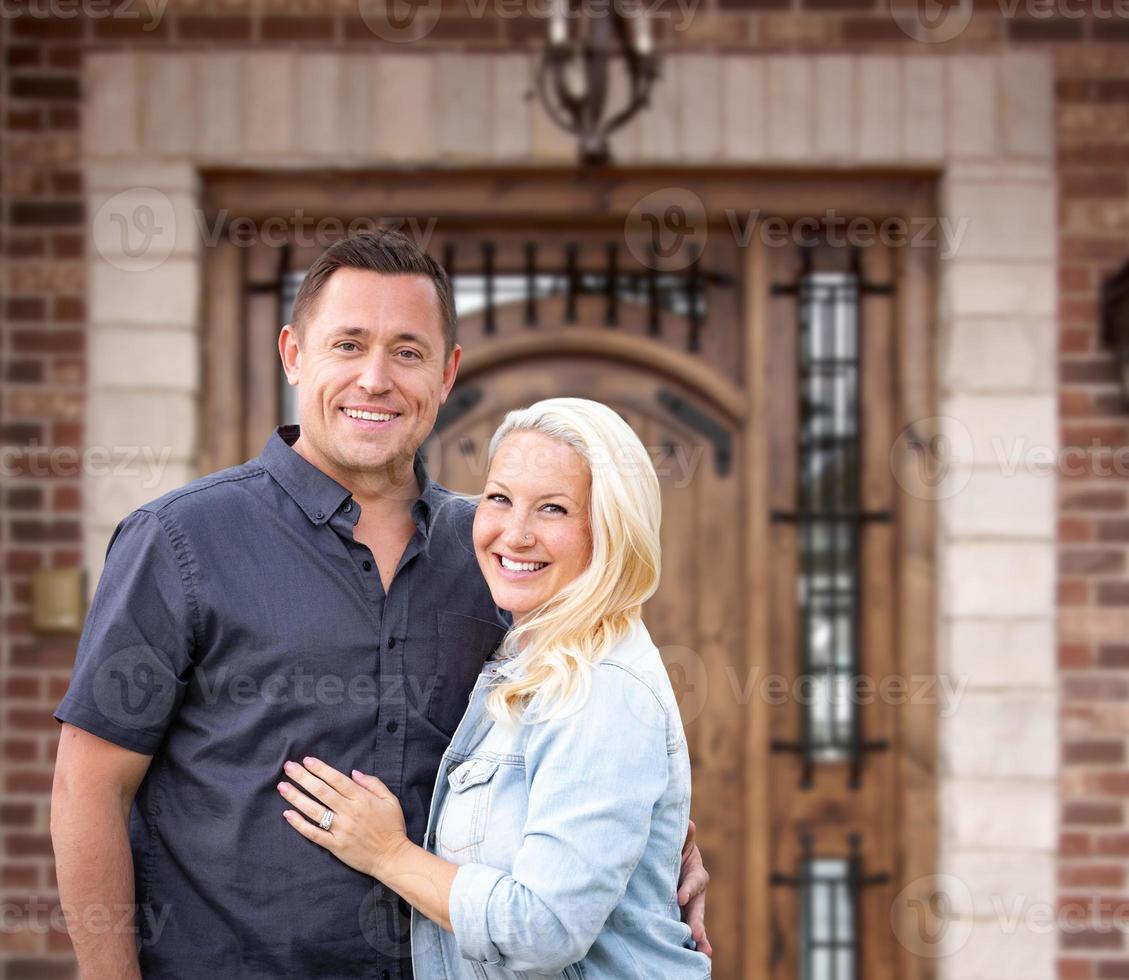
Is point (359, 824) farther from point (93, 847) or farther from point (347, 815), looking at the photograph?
point (93, 847)

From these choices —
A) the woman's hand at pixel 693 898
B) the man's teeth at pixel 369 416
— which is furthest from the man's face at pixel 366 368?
the woman's hand at pixel 693 898

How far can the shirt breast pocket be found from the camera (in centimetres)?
158

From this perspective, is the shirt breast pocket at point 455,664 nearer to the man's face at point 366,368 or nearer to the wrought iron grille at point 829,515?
the man's face at point 366,368

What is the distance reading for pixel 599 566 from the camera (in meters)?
1.41

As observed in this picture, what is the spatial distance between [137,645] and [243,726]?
0.58ft

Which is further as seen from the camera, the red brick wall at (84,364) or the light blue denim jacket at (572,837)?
the red brick wall at (84,364)

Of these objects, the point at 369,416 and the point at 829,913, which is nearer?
the point at 369,416

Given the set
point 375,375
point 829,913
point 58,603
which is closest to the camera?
point 375,375

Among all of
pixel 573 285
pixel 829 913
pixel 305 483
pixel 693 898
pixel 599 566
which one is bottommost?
pixel 829 913

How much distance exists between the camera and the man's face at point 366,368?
1560mm

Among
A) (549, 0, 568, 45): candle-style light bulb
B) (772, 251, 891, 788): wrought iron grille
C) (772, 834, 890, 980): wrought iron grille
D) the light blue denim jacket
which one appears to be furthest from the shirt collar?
(772, 834, 890, 980): wrought iron grille

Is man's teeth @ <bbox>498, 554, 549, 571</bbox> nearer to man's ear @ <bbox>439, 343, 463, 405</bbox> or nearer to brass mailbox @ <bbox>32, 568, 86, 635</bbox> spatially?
man's ear @ <bbox>439, 343, 463, 405</bbox>

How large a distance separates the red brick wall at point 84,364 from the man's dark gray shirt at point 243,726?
1458 mm

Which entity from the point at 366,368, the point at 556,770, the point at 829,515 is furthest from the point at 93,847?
the point at 829,515
